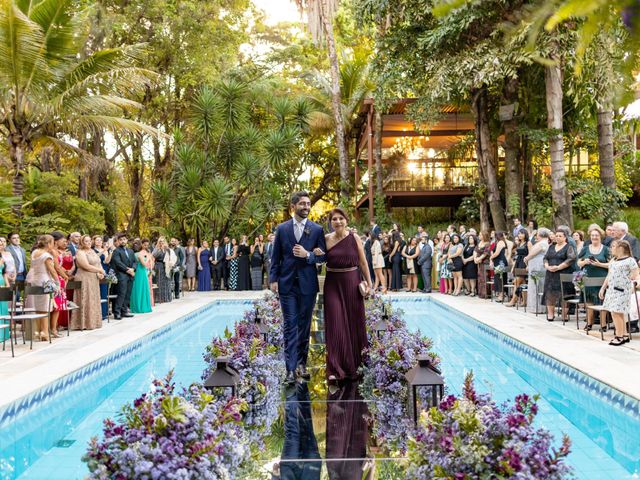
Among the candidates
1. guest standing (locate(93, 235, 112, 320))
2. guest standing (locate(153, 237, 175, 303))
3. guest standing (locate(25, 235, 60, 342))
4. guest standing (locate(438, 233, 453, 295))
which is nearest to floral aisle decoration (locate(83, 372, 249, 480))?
guest standing (locate(25, 235, 60, 342))

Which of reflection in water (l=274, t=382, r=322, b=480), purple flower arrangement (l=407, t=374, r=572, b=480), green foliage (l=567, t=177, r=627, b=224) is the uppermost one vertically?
green foliage (l=567, t=177, r=627, b=224)

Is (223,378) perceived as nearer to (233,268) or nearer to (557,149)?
(557,149)

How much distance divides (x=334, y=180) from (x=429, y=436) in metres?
36.6

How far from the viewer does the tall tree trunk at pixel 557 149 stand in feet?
55.7

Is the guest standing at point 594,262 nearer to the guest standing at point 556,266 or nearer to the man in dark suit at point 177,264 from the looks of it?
the guest standing at point 556,266

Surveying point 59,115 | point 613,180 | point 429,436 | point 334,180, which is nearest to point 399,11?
point 613,180

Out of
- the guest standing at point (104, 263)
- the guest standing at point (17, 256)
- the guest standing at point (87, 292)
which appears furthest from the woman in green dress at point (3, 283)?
the guest standing at point (104, 263)

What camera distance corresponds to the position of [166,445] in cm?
318

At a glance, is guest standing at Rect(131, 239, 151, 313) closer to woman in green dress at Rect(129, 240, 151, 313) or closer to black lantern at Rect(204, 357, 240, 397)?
woman in green dress at Rect(129, 240, 151, 313)

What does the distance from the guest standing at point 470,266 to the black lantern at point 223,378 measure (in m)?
14.0

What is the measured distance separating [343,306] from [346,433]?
1.89m

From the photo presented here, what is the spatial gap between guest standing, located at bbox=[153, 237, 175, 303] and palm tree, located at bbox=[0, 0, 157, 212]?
11.8ft

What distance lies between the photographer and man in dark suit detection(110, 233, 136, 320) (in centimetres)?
1406

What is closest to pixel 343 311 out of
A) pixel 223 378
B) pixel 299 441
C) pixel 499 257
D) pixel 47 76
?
pixel 299 441
